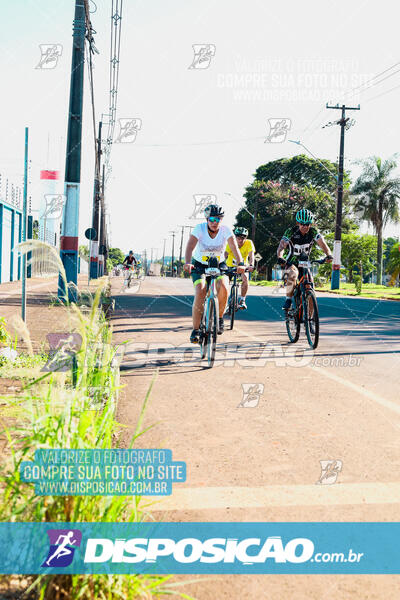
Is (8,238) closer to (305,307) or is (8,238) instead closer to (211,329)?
(305,307)

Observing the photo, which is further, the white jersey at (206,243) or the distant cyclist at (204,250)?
the white jersey at (206,243)

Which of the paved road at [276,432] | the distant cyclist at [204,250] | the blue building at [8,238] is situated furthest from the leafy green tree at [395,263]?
the distant cyclist at [204,250]

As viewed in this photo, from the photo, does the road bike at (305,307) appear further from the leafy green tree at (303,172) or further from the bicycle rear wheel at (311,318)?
the leafy green tree at (303,172)

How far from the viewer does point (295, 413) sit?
531 centimetres

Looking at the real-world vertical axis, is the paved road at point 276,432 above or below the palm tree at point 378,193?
below

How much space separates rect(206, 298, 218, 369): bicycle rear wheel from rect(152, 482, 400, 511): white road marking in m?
4.10

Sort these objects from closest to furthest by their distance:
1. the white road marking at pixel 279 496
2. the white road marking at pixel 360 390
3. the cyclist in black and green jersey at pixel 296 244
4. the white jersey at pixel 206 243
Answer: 1. the white road marking at pixel 279 496
2. the white road marking at pixel 360 390
3. the white jersey at pixel 206 243
4. the cyclist in black and green jersey at pixel 296 244

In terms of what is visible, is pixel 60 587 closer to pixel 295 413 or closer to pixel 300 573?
pixel 300 573

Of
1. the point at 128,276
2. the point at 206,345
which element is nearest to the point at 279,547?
the point at 206,345

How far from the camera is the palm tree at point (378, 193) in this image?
57062 millimetres

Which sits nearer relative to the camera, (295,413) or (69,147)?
(295,413)

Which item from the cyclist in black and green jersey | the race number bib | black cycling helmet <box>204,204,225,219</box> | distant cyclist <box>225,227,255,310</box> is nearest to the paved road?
the cyclist in black and green jersey

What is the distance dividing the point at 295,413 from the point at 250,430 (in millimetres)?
692

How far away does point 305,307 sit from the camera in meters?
9.20
